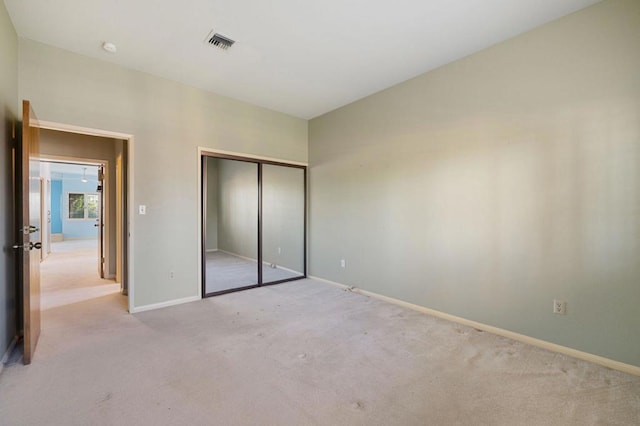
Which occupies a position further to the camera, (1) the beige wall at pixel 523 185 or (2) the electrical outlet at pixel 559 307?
(2) the electrical outlet at pixel 559 307

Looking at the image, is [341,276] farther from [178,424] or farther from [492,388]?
[178,424]

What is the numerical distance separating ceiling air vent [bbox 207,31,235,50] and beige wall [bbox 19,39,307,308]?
1.15 meters

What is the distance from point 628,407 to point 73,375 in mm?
3675

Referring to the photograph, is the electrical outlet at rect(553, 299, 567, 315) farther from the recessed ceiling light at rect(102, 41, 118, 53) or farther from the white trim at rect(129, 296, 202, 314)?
the recessed ceiling light at rect(102, 41, 118, 53)

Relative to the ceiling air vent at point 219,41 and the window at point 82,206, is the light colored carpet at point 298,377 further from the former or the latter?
the window at point 82,206

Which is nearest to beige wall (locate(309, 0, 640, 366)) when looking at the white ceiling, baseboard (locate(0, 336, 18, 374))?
the white ceiling

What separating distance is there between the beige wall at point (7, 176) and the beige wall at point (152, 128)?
29cm

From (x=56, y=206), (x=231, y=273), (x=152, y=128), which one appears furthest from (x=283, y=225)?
(x=56, y=206)

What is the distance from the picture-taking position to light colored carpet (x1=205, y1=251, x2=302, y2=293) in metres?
4.06

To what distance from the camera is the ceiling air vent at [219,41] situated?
8.62 feet

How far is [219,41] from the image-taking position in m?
2.72

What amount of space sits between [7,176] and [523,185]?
443 cm

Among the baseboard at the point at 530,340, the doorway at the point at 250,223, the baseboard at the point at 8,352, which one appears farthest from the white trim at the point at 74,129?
the baseboard at the point at 530,340

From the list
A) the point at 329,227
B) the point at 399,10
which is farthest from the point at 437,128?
the point at 329,227
